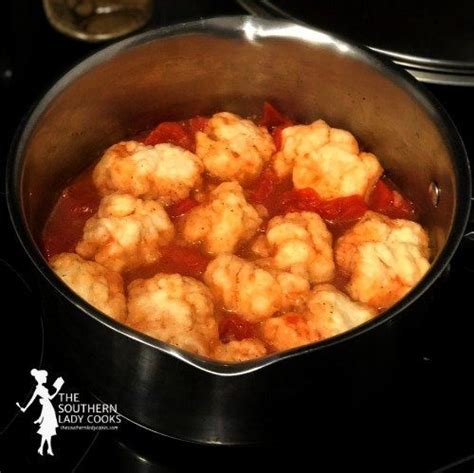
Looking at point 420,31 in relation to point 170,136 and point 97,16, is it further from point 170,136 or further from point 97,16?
point 97,16

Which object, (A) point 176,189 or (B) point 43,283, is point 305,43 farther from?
(B) point 43,283

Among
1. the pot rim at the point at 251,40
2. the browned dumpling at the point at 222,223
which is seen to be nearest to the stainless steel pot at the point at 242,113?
the pot rim at the point at 251,40

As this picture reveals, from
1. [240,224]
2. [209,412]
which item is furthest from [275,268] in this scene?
[209,412]

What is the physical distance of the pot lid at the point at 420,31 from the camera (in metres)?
2.34

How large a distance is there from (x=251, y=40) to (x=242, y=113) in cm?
25

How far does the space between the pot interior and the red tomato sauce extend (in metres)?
0.03

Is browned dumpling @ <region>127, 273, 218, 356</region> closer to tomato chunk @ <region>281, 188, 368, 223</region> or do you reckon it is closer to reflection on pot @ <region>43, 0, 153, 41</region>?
tomato chunk @ <region>281, 188, 368, 223</region>

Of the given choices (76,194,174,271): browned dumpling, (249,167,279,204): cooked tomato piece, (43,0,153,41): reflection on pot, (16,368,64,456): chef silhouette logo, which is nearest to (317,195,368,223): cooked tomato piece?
(249,167,279,204): cooked tomato piece

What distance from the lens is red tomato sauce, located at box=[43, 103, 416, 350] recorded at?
6.21 feet

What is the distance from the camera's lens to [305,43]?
203 cm

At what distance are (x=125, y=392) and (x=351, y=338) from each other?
17.5 inches

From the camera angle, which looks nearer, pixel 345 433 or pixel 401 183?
pixel 345 433

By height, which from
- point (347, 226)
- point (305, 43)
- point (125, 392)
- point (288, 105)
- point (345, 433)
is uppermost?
point (305, 43)

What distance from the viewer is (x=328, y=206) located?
6.64ft
